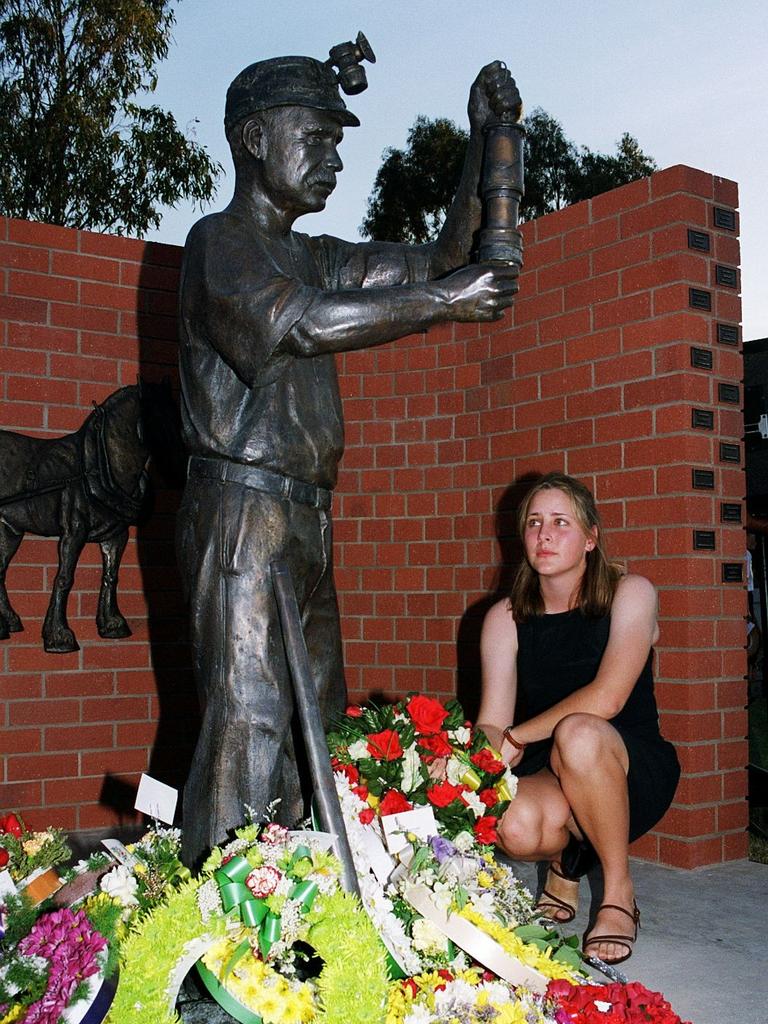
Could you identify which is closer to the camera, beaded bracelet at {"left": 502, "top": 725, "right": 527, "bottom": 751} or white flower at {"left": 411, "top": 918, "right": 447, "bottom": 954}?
white flower at {"left": 411, "top": 918, "right": 447, "bottom": 954}

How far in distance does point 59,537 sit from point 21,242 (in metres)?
1.27

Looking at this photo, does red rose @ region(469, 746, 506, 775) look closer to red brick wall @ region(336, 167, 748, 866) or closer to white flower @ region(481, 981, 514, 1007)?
white flower @ region(481, 981, 514, 1007)

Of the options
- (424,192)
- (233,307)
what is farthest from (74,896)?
(424,192)

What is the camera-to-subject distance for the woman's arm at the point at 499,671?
12.2 ft

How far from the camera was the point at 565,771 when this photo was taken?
3.34m

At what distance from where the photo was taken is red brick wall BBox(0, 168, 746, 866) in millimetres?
4359

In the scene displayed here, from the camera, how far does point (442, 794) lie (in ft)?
9.06

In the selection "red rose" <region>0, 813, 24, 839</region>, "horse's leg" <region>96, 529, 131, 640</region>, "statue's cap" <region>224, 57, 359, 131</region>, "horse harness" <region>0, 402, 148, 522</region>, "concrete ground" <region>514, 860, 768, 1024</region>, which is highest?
"statue's cap" <region>224, 57, 359, 131</region>

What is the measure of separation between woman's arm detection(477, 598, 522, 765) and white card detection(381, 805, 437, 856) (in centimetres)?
104

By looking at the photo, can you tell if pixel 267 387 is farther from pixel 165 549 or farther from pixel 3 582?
pixel 165 549

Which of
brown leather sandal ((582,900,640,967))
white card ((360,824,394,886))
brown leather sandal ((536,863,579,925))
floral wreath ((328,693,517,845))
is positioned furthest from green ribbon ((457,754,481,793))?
brown leather sandal ((536,863,579,925))

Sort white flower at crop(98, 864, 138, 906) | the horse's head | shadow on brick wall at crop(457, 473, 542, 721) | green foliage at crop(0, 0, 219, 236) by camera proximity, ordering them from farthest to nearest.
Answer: green foliage at crop(0, 0, 219, 236)
shadow on brick wall at crop(457, 473, 542, 721)
the horse's head
white flower at crop(98, 864, 138, 906)

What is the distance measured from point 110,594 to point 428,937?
2.96m

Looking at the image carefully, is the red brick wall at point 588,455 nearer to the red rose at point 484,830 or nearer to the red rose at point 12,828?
the red rose at point 484,830
